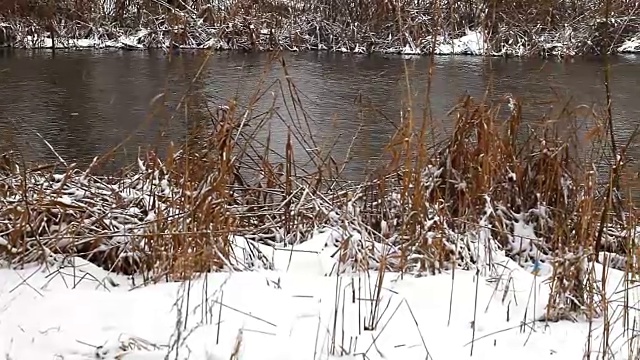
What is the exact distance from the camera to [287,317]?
219 cm

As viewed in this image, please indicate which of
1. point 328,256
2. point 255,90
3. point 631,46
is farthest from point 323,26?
point 328,256

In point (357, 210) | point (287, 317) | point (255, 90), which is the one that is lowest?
point (287, 317)

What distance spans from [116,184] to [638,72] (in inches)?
270

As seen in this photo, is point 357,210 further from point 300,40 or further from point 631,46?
point 631,46

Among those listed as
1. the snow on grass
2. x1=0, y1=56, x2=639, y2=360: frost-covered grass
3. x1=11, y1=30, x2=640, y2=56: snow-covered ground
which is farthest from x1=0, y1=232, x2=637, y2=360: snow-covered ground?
the snow on grass

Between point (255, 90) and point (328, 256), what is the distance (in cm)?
199

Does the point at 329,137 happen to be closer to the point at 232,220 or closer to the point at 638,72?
the point at 232,220

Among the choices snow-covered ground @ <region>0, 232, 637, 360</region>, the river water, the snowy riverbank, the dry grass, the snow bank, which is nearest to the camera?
snow-covered ground @ <region>0, 232, 637, 360</region>

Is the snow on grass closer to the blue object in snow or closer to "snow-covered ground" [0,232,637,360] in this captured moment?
the blue object in snow

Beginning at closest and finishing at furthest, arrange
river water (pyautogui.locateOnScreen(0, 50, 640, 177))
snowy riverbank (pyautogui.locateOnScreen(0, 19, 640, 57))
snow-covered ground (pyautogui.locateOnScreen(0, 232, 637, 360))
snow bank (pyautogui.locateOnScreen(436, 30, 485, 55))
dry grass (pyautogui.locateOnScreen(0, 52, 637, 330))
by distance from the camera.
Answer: snow-covered ground (pyautogui.locateOnScreen(0, 232, 637, 360)) → dry grass (pyautogui.locateOnScreen(0, 52, 637, 330)) → river water (pyautogui.locateOnScreen(0, 50, 640, 177)) → snowy riverbank (pyautogui.locateOnScreen(0, 19, 640, 57)) → snow bank (pyautogui.locateOnScreen(436, 30, 485, 55))

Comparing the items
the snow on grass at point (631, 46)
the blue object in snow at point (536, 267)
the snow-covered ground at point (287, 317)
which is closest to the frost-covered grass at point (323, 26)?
the snow on grass at point (631, 46)

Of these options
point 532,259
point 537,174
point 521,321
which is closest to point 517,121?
point 537,174

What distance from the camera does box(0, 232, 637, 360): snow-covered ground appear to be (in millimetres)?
1976

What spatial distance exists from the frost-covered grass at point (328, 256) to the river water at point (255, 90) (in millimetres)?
997
